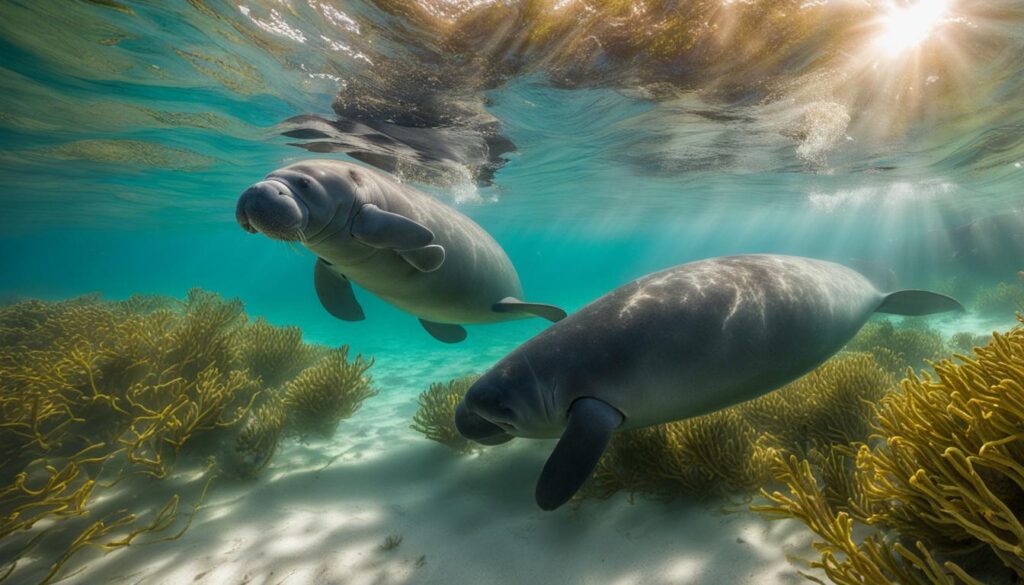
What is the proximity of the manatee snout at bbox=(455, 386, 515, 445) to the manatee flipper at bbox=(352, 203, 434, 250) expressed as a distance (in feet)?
4.61

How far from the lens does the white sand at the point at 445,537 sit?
2916mm

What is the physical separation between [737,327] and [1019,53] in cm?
992

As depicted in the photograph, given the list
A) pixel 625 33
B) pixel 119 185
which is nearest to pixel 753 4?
pixel 625 33

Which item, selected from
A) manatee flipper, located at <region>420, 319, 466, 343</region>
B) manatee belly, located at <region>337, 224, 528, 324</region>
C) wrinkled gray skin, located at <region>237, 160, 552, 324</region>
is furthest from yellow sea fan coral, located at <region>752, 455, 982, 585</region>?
manatee flipper, located at <region>420, 319, 466, 343</region>

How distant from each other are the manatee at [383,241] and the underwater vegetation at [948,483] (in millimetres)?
3252

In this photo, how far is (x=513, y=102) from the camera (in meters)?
9.93

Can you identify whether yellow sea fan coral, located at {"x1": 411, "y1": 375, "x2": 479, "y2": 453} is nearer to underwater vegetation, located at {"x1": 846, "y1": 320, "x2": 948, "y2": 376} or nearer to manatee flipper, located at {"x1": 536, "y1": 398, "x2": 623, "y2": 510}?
manatee flipper, located at {"x1": 536, "y1": 398, "x2": 623, "y2": 510}

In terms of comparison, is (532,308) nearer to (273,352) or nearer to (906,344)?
(273,352)

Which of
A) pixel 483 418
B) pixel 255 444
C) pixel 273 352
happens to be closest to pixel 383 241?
pixel 483 418

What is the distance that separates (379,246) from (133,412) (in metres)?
3.98

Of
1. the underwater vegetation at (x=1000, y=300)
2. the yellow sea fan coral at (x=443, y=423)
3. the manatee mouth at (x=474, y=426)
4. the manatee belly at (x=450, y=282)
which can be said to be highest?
the underwater vegetation at (x=1000, y=300)

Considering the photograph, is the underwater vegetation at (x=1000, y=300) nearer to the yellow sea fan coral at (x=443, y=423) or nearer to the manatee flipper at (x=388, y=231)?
the yellow sea fan coral at (x=443, y=423)

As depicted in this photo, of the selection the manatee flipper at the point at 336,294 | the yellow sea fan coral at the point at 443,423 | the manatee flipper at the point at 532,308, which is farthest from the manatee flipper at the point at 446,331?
the manatee flipper at the point at 532,308

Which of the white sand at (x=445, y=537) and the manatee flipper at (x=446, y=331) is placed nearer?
the white sand at (x=445, y=537)
